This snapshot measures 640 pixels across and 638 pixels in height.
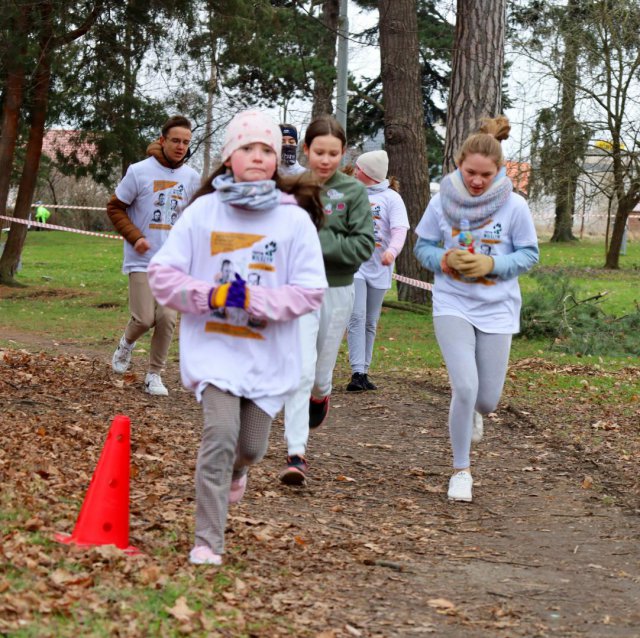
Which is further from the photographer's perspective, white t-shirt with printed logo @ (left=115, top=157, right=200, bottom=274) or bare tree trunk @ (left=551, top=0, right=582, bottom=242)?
bare tree trunk @ (left=551, top=0, right=582, bottom=242)

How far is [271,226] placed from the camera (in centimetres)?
477

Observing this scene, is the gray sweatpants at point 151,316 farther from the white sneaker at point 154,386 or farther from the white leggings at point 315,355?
the white leggings at point 315,355

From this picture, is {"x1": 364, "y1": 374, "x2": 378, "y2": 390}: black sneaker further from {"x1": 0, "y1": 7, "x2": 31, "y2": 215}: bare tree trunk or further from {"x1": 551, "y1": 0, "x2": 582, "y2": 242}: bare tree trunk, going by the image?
{"x1": 551, "y1": 0, "x2": 582, "y2": 242}: bare tree trunk

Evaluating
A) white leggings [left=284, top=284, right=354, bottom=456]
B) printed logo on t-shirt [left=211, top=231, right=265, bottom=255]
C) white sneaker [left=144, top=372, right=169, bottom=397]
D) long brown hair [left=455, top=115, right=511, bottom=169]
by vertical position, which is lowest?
white sneaker [left=144, top=372, right=169, bottom=397]

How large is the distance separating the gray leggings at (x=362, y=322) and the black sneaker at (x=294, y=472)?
382 centimetres

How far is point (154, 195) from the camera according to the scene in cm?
928

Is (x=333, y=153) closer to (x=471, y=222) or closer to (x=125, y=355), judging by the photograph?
(x=471, y=222)

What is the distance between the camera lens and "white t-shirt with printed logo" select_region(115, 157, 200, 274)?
9273mm

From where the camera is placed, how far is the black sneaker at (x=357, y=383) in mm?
10688

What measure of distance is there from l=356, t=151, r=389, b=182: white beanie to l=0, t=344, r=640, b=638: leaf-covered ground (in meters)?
2.12

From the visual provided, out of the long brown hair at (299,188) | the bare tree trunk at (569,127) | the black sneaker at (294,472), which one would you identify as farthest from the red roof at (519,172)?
the long brown hair at (299,188)

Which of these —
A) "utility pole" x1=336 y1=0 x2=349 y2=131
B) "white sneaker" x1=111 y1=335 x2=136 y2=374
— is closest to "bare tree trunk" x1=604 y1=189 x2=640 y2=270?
"utility pole" x1=336 y1=0 x2=349 y2=131

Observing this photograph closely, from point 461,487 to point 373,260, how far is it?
403cm

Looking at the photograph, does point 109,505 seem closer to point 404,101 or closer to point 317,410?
point 317,410
